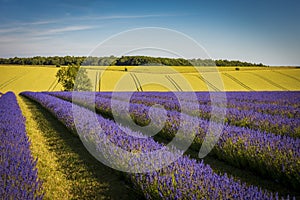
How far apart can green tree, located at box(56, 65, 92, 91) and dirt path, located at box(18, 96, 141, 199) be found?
29.2 metres

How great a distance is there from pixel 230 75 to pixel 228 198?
152 ft

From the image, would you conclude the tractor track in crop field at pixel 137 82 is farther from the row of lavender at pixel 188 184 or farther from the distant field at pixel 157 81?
the row of lavender at pixel 188 184

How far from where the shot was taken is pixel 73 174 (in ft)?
13.8

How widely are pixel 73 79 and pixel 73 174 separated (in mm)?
32451

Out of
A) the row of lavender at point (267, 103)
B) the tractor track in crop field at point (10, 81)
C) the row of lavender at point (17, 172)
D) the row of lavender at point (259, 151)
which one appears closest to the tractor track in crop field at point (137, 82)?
the row of lavender at point (267, 103)

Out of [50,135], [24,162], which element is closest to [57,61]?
[50,135]

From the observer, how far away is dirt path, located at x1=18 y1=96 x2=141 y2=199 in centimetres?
348

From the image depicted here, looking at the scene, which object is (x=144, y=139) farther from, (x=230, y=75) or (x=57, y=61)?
(x=57, y=61)

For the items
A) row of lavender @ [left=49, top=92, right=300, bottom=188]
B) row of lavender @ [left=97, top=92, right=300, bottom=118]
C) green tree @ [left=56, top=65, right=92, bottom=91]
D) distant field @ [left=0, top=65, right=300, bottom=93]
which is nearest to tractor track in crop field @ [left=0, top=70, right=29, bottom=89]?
distant field @ [left=0, top=65, right=300, bottom=93]

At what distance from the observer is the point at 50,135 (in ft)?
23.4

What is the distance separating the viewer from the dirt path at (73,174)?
11.4 feet

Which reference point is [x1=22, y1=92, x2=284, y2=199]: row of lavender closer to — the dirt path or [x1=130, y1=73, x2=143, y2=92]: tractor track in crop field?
the dirt path

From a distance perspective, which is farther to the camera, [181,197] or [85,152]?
[85,152]

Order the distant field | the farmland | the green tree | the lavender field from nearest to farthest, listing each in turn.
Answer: the lavender field < the farmland < the green tree < the distant field
